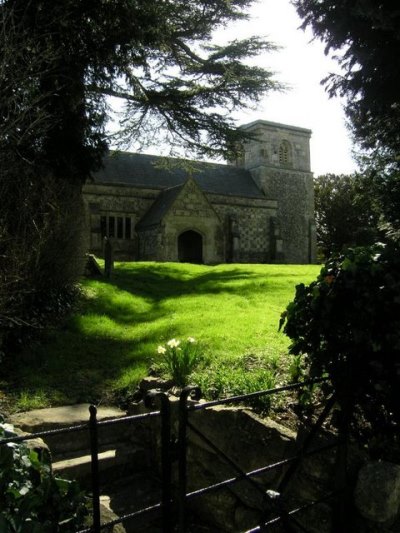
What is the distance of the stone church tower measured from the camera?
4059cm

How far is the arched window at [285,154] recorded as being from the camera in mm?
42156

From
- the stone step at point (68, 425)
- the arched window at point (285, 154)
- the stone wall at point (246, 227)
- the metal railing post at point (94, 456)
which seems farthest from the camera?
the arched window at point (285, 154)

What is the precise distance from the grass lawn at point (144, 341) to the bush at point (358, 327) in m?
1.31

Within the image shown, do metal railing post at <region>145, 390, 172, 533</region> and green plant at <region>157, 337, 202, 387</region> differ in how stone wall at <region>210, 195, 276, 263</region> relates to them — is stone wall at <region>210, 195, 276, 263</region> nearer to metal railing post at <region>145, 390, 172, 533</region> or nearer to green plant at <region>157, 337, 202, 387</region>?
green plant at <region>157, 337, 202, 387</region>

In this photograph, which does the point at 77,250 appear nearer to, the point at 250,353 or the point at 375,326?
the point at 250,353

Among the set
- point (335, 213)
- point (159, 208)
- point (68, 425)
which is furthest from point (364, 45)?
point (335, 213)

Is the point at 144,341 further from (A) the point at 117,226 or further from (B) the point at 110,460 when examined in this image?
(A) the point at 117,226

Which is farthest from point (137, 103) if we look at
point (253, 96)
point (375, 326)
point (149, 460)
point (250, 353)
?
point (375, 326)

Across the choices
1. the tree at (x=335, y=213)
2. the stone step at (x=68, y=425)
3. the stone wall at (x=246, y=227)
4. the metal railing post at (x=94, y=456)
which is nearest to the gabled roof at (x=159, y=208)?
the stone wall at (x=246, y=227)

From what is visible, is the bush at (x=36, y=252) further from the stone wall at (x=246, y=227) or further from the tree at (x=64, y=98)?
the stone wall at (x=246, y=227)

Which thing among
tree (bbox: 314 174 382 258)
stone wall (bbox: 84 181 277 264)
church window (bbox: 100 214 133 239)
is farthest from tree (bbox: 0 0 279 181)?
tree (bbox: 314 174 382 258)

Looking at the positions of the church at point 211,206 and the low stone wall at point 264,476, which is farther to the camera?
the church at point 211,206

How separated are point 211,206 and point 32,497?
2710 centimetres

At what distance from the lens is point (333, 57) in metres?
7.33
